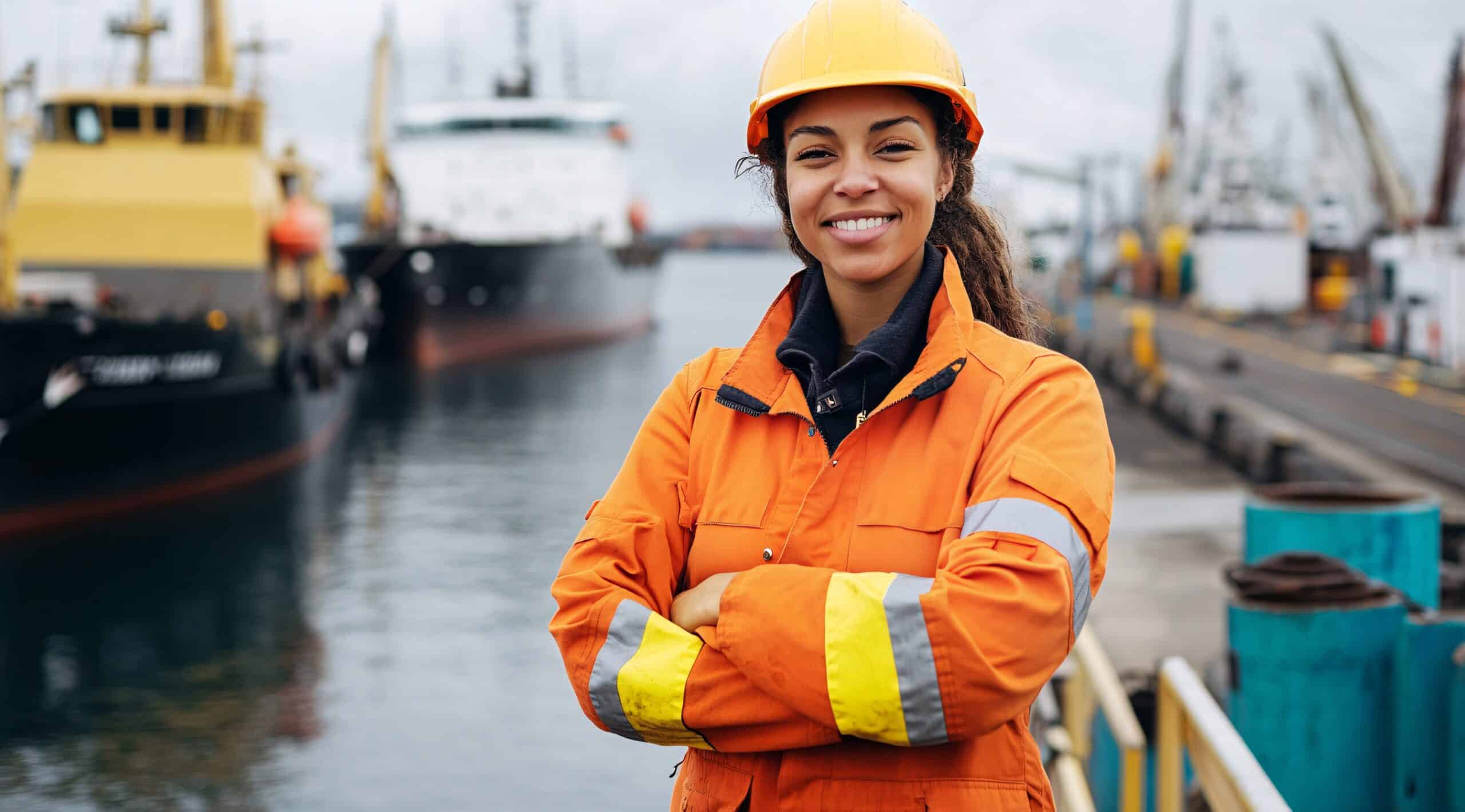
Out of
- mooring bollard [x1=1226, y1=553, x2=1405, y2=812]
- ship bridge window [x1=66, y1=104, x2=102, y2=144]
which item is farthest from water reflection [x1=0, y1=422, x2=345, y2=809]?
ship bridge window [x1=66, y1=104, x2=102, y2=144]

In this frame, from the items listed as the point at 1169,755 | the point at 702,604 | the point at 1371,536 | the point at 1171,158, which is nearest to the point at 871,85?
the point at 702,604

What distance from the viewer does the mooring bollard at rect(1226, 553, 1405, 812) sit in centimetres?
416

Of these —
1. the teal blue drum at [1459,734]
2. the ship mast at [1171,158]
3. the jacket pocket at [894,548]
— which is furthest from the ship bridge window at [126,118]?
the ship mast at [1171,158]

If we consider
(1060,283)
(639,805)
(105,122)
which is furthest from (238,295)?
(1060,283)

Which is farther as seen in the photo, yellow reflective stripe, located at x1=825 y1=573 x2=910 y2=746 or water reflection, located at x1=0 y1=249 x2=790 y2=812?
water reflection, located at x1=0 y1=249 x2=790 y2=812

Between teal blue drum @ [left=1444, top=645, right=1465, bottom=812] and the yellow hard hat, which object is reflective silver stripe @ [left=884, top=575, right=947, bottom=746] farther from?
teal blue drum @ [left=1444, top=645, right=1465, bottom=812]

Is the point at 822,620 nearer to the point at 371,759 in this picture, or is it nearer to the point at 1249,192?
the point at 371,759

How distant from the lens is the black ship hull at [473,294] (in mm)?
37500

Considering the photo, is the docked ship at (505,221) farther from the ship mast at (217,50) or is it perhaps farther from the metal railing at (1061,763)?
the metal railing at (1061,763)

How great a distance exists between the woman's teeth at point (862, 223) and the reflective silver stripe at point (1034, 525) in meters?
0.41

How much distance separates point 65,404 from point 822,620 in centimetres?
1677

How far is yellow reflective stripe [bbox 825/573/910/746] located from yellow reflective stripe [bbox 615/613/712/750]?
0.67 ft

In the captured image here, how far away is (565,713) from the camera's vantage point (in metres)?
9.88

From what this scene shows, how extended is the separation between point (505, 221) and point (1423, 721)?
42918 mm
